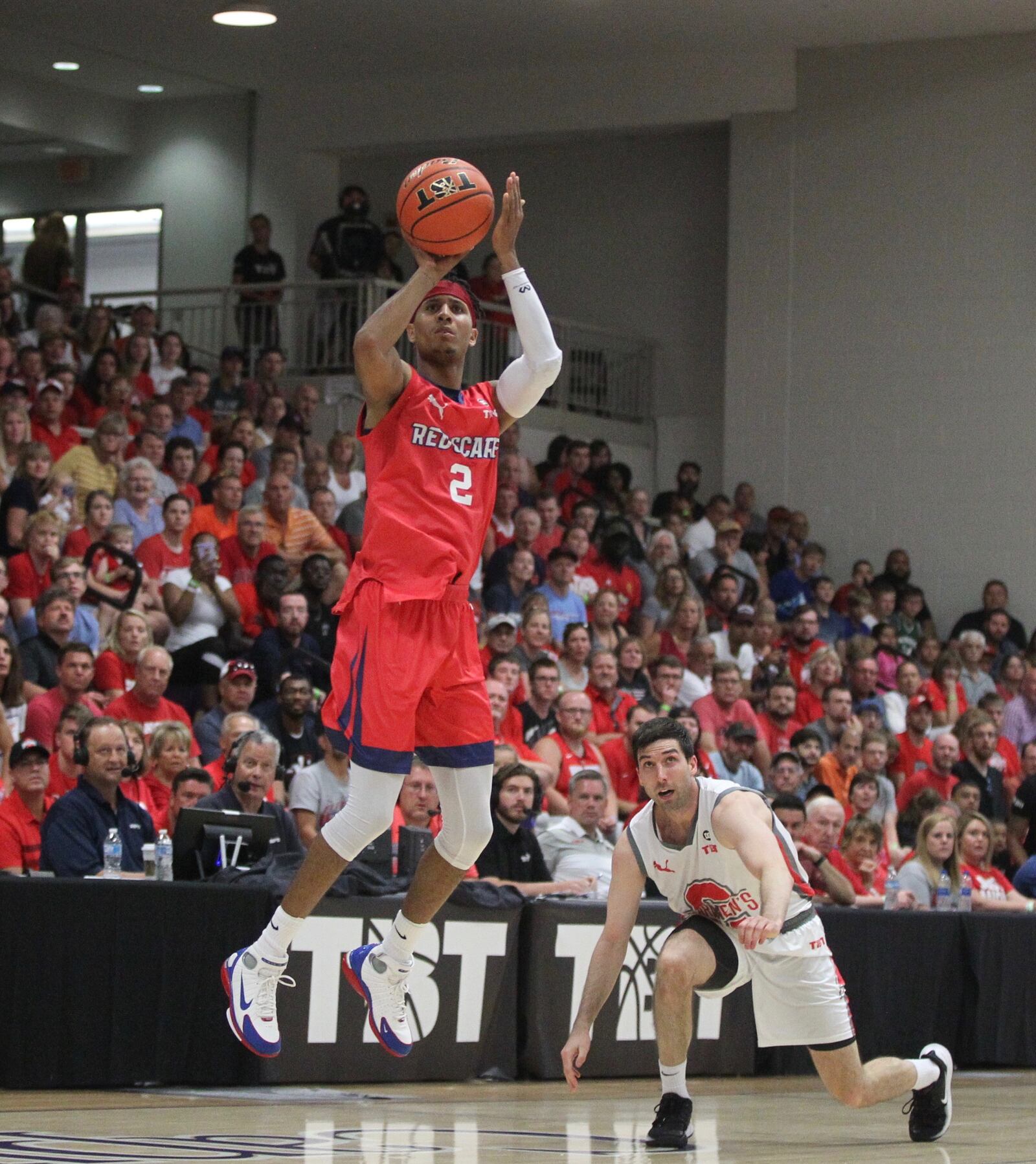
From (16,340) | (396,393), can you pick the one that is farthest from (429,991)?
(16,340)

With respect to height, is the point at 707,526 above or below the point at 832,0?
below

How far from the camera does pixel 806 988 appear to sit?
→ 20.4 ft

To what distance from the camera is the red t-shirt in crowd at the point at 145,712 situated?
9523mm

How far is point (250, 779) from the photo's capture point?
8336 millimetres

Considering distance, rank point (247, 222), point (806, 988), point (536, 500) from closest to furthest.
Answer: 1. point (806, 988)
2. point (536, 500)
3. point (247, 222)

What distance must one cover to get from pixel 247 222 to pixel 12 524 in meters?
9.68

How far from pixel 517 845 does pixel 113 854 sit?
2242 millimetres

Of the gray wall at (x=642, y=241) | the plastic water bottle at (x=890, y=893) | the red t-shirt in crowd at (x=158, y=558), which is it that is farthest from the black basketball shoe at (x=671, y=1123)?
the gray wall at (x=642, y=241)

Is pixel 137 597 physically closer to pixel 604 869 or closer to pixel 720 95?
pixel 604 869

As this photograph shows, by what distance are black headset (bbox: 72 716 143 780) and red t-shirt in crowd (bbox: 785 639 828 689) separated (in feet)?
24.0

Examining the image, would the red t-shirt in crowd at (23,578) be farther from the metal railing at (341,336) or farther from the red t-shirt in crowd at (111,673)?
the metal railing at (341,336)

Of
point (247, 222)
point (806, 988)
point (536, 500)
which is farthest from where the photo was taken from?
point (247, 222)

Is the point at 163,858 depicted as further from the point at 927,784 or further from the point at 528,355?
the point at 927,784

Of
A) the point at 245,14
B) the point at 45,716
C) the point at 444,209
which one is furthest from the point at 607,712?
the point at 245,14
